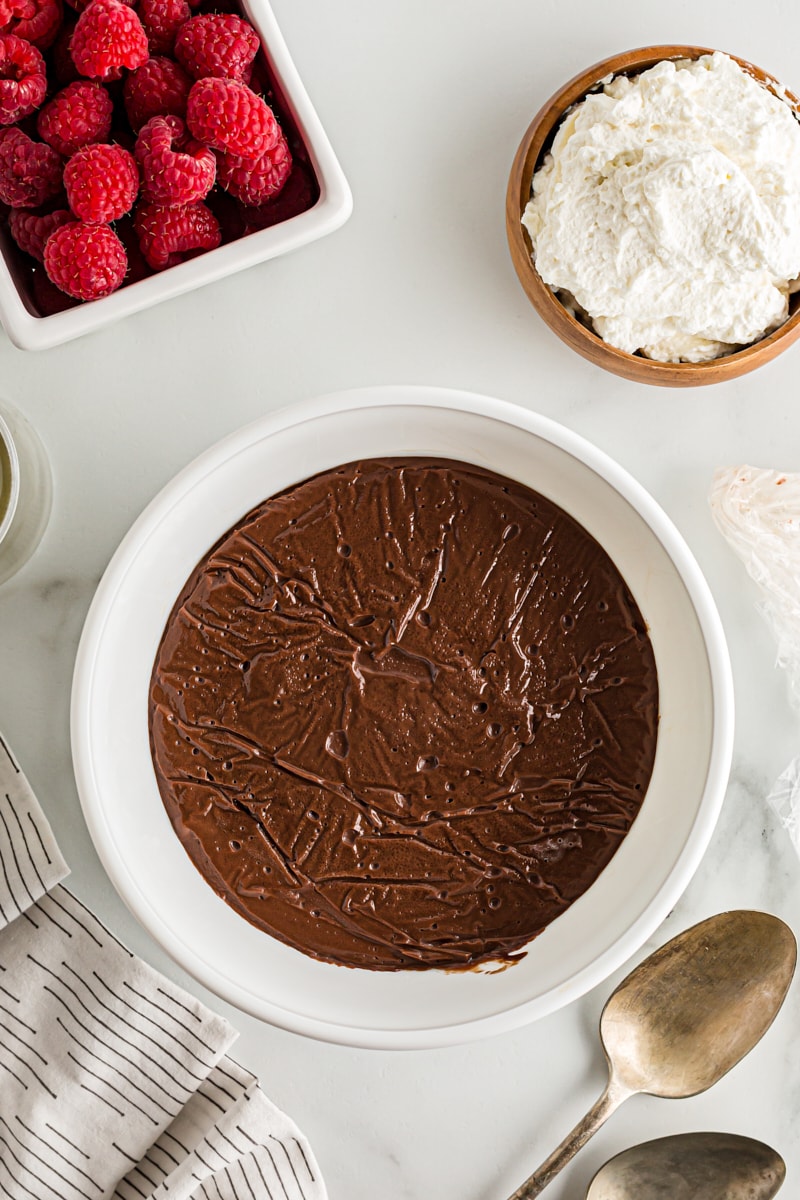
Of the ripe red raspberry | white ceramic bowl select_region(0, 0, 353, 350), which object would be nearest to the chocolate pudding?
white ceramic bowl select_region(0, 0, 353, 350)

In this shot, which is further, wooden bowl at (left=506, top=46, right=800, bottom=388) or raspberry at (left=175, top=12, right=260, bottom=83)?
wooden bowl at (left=506, top=46, right=800, bottom=388)

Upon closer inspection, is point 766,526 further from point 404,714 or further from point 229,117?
point 229,117

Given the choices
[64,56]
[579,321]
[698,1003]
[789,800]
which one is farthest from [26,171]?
[698,1003]

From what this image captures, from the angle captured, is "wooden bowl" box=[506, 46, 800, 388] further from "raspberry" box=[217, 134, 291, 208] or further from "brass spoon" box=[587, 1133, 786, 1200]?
"brass spoon" box=[587, 1133, 786, 1200]

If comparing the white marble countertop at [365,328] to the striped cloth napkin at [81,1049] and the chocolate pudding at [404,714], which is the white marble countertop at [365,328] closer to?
the striped cloth napkin at [81,1049]

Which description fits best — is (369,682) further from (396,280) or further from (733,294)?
(733,294)

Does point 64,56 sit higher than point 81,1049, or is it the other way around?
point 64,56
